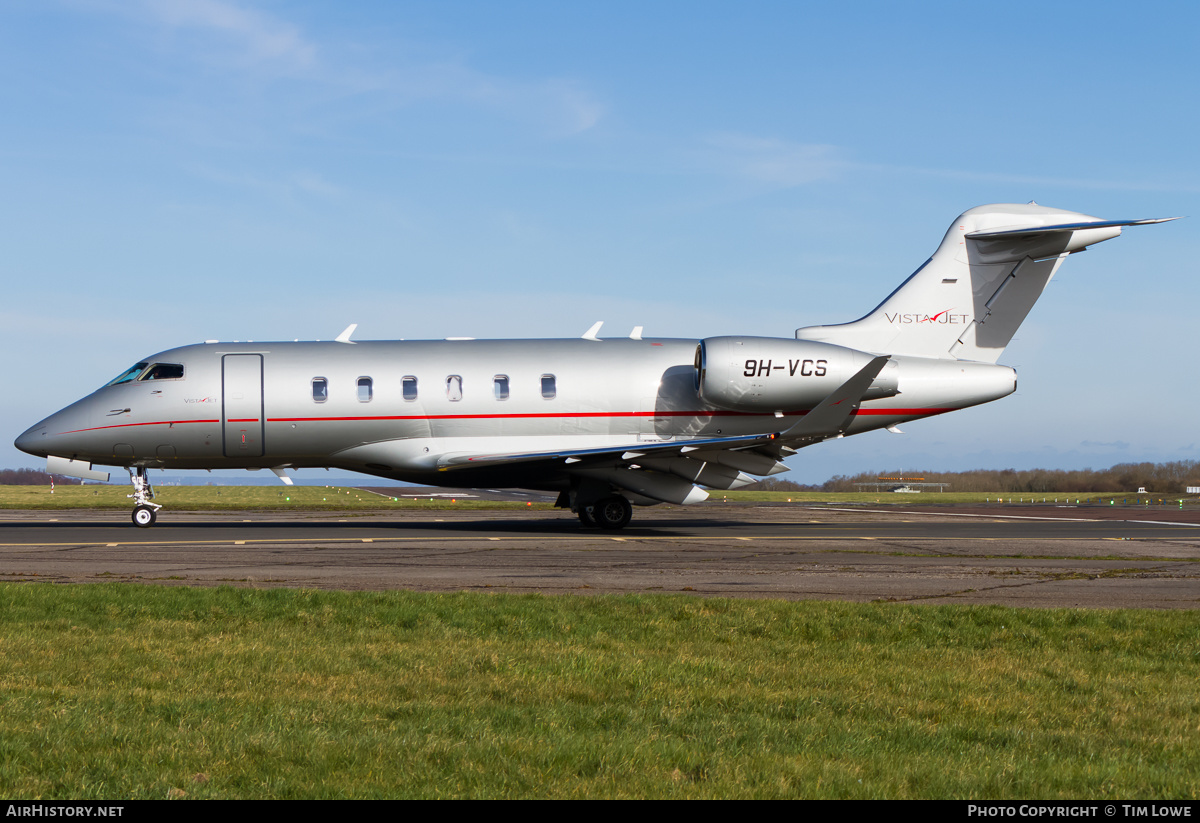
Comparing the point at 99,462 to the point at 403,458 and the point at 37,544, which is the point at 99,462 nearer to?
the point at 37,544

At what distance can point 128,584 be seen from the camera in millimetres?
12453

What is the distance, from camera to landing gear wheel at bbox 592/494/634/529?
24.4 metres

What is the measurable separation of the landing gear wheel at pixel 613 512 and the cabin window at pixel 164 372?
10.4m

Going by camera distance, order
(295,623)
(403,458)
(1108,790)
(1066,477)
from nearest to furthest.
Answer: (1108,790) → (295,623) → (403,458) → (1066,477)

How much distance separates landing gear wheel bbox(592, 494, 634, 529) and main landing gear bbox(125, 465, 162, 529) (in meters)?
10.4

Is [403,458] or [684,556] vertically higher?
[403,458]

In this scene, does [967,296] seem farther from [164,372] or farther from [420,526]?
[164,372]

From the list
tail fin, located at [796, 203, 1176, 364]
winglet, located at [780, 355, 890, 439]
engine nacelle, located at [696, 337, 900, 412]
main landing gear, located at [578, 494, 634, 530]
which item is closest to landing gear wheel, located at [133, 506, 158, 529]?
main landing gear, located at [578, 494, 634, 530]

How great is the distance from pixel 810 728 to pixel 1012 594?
24.4 ft

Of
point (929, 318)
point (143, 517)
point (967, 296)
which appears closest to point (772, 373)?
point (929, 318)

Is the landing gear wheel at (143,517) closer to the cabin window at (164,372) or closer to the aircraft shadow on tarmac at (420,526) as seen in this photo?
the aircraft shadow on tarmac at (420,526)

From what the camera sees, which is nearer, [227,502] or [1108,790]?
[1108,790]
